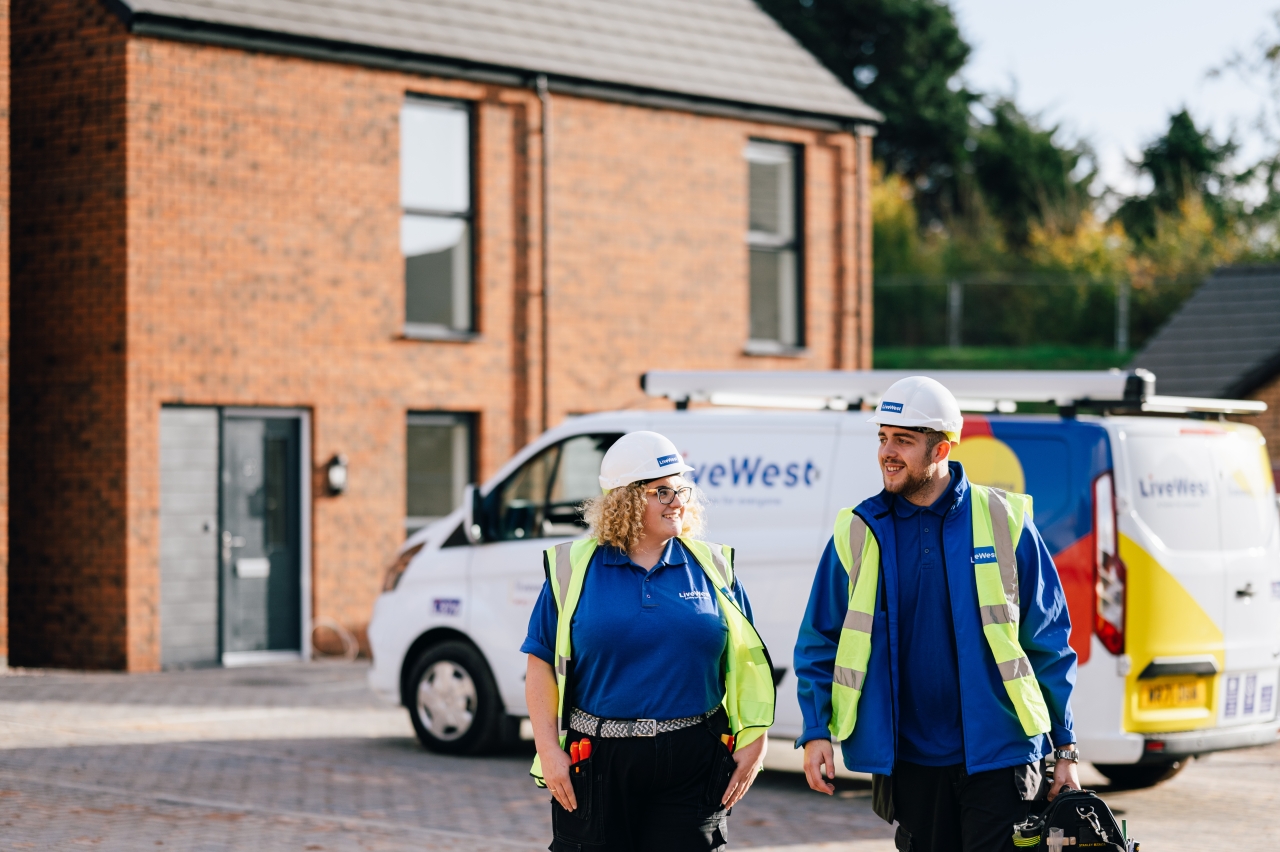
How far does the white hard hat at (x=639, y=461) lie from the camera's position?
4980 millimetres

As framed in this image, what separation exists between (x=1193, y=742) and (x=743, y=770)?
4.65 meters

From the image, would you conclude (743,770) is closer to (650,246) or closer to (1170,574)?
(1170,574)

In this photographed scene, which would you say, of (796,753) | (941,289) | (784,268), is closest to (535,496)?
(796,753)

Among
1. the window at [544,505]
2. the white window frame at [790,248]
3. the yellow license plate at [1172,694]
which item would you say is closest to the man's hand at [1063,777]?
the yellow license plate at [1172,694]

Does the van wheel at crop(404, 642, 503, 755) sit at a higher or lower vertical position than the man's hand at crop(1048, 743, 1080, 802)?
lower

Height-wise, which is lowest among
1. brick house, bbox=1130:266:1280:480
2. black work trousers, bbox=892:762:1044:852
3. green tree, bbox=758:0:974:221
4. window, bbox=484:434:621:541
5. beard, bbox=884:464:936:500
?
black work trousers, bbox=892:762:1044:852

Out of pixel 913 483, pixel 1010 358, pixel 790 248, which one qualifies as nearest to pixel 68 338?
pixel 790 248

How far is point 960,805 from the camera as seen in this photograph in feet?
16.0

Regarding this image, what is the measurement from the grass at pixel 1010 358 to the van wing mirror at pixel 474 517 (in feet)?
74.4

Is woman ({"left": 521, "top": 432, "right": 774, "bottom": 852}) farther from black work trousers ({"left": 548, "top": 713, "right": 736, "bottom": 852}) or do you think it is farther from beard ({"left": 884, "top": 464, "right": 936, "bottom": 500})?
beard ({"left": 884, "top": 464, "right": 936, "bottom": 500})

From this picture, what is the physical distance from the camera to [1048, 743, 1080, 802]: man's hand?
189 inches

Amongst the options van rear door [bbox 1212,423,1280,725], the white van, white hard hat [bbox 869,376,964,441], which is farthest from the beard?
van rear door [bbox 1212,423,1280,725]

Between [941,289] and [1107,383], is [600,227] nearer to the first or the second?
[1107,383]

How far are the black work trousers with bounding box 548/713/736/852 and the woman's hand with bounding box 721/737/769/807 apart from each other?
0.02 m
